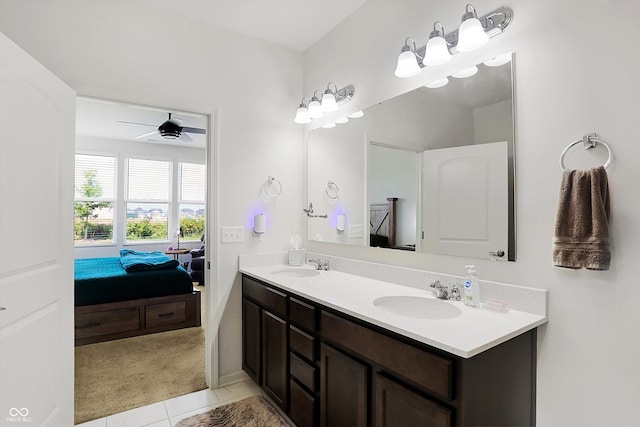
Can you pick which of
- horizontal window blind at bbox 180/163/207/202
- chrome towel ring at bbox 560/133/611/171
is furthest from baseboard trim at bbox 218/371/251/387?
horizontal window blind at bbox 180/163/207/202

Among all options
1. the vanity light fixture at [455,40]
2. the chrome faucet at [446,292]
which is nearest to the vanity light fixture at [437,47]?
the vanity light fixture at [455,40]

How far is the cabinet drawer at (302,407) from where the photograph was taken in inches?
67.4

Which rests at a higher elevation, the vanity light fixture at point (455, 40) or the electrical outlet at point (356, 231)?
the vanity light fixture at point (455, 40)

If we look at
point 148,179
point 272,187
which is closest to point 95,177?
point 148,179

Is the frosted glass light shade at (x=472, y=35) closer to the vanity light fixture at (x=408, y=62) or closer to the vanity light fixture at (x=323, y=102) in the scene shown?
the vanity light fixture at (x=408, y=62)

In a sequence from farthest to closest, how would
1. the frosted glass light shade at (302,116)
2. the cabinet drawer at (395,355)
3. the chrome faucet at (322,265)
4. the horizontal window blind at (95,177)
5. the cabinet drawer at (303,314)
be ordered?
the horizontal window blind at (95,177) < the frosted glass light shade at (302,116) < the chrome faucet at (322,265) < the cabinet drawer at (303,314) < the cabinet drawer at (395,355)

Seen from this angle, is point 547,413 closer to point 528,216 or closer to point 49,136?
point 528,216

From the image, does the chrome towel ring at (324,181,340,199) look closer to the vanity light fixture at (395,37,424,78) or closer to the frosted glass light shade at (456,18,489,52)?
the vanity light fixture at (395,37,424,78)

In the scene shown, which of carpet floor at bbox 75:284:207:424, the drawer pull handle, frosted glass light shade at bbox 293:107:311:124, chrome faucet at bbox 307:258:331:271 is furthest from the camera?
the drawer pull handle

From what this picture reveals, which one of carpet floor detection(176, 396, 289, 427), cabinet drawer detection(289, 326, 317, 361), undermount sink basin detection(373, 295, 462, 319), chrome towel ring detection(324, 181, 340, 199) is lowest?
carpet floor detection(176, 396, 289, 427)

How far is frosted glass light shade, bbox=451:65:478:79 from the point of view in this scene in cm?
162

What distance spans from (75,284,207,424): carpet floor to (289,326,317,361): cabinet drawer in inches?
42.3

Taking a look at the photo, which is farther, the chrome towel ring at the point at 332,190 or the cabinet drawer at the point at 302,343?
the chrome towel ring at the point at 332,190

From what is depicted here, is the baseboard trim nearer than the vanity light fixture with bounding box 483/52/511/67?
No
